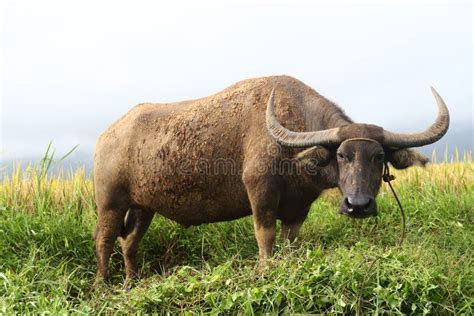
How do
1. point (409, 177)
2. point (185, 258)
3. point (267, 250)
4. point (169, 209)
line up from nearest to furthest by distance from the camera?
point (267, 250) < point (169, 209) < point (185, 258) < point (409, 177)

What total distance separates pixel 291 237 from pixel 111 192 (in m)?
2.01

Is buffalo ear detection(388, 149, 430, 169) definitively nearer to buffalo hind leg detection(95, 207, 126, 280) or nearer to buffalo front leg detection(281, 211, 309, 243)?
buffalo front leg detection(281, 211, 309, 243)

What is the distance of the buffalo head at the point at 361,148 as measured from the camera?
188 inches

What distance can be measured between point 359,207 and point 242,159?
1.37 m

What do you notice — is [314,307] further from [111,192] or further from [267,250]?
[111,192]

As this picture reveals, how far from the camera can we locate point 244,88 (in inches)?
233

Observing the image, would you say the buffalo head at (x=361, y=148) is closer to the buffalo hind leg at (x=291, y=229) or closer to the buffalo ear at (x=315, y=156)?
the buffalo ear at (x=315, y=156)

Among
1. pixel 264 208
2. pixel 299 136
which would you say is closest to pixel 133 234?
pixel 264 208

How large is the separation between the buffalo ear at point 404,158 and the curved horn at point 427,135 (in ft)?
0.37

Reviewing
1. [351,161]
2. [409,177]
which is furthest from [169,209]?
[409,177]

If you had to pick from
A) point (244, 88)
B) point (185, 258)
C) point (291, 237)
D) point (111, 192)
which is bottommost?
point (185, 258)

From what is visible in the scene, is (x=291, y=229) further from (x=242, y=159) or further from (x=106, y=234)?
(x=106, y=234)

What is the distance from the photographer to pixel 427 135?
527 centimetres

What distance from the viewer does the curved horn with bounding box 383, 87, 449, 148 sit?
5137 mm
